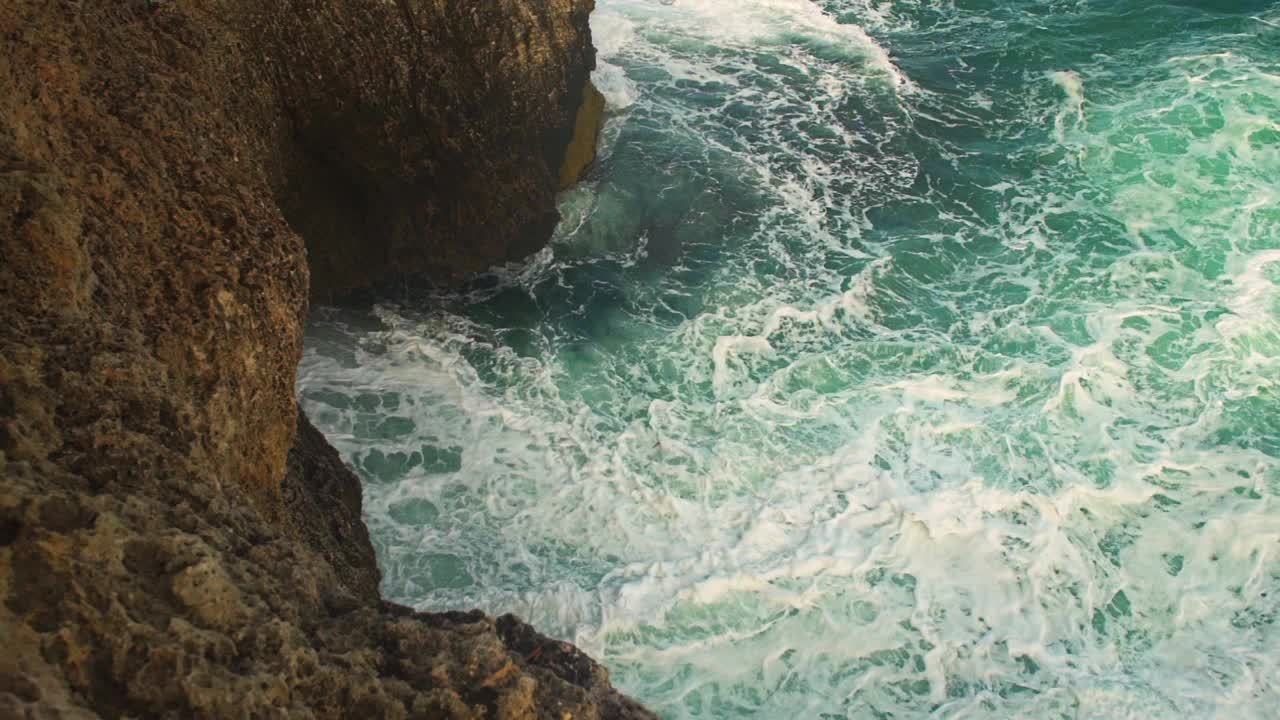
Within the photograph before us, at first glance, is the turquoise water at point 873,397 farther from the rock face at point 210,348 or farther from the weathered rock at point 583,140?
the rock face at point 210,348

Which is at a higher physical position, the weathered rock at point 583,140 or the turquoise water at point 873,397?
the weathered rock at point 583,140

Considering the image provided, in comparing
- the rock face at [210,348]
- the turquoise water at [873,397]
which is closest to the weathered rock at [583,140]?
the turquoise water at [873,397]

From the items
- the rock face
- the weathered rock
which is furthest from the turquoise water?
the rock face

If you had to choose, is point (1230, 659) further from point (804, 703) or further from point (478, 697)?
point (478, 697)

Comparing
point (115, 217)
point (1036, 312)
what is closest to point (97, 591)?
point (115, 217)

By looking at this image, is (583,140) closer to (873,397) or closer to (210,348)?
(873,397)

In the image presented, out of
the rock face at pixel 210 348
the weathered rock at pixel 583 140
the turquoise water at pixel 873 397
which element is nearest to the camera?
the rock face at pixel 210 348

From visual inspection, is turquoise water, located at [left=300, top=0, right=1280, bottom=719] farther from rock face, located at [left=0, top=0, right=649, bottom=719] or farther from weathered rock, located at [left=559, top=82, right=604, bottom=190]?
rock face, located at [left=0, top=0, right=649, bottom=719]
